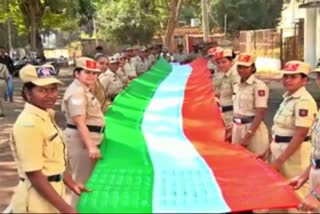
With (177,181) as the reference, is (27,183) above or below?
above

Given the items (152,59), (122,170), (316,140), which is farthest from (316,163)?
(152,59)

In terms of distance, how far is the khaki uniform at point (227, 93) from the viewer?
7.07 m

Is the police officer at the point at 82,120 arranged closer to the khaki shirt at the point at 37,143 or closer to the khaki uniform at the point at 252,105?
the khaki uniform at the point at 252,105

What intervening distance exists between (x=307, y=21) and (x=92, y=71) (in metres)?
19.6

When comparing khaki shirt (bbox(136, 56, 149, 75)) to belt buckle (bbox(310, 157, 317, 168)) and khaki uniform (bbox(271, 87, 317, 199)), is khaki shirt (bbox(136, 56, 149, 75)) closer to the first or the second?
khaki uniform (bbox(271, 87, 317, 199))

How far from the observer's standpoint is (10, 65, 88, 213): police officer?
3.21 meters

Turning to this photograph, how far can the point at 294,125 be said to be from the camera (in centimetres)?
483

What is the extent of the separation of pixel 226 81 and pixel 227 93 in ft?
0.61

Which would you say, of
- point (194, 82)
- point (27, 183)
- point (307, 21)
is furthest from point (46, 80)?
point (307, 21)

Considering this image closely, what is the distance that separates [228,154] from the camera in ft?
18.3

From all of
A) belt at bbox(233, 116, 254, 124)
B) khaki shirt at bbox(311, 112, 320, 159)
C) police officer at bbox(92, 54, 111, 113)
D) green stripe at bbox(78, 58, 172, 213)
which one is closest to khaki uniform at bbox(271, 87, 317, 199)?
khaki shirt at bbox(311, 112, 320, 159)

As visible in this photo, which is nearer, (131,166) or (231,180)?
(231,180)

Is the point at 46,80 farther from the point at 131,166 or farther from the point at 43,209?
the point at 131,166

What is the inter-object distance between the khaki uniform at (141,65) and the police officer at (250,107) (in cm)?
799
